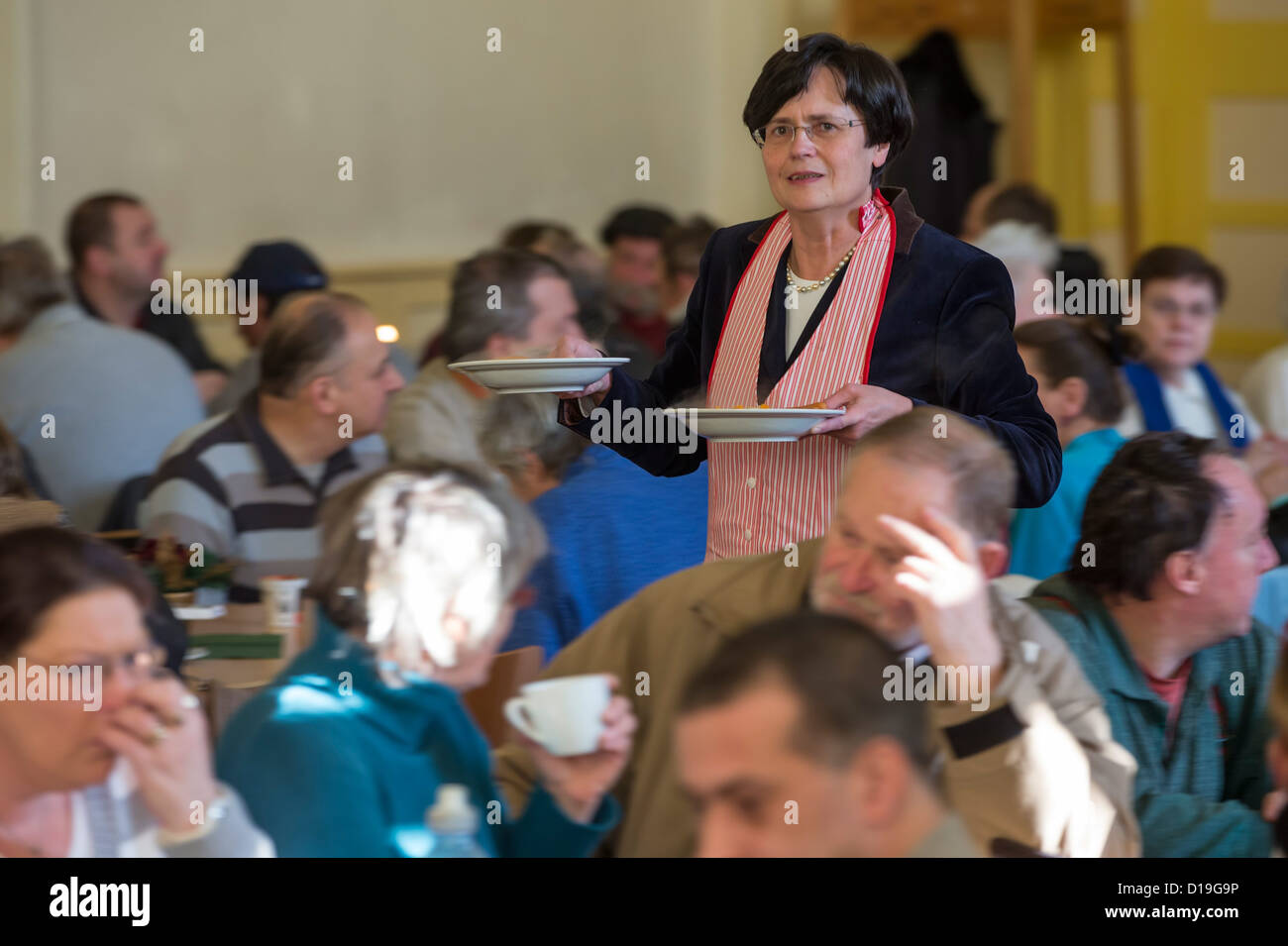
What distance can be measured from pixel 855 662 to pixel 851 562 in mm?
367

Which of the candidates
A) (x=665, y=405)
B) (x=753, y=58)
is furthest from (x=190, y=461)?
(x=753, y=58)

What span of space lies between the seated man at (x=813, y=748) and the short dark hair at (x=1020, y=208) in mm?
3346

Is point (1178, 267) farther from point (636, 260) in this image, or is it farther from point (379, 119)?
point (379, 119)

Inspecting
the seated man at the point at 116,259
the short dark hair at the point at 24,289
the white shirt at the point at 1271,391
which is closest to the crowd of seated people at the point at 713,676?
the short dark hair at the point at 24,289

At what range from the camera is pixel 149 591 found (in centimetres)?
155

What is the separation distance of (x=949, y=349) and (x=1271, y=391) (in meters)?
2.90

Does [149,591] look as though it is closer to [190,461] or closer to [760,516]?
[760,516]

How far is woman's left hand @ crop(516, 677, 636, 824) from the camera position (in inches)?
58.1

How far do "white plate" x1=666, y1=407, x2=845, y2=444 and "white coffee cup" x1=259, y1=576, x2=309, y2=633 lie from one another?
1035 mm

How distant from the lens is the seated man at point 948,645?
4.84 feet

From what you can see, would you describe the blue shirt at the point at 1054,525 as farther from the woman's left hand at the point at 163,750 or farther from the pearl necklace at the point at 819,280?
the woman's left hand at the point at 163,750

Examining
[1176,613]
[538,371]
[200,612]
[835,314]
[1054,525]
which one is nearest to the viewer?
[538,371]

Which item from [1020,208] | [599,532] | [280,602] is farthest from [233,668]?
[1020,208]

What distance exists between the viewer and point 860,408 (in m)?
1.66
